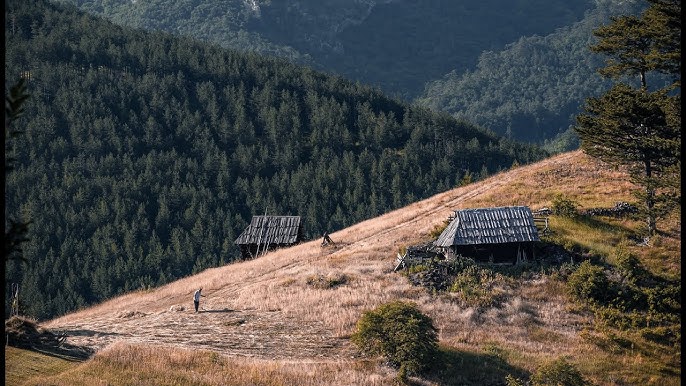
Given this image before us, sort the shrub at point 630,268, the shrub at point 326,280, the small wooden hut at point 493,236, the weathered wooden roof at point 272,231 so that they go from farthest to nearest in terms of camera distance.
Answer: the weathered wooden roof at point 272,231 → the small wooden hut at point 493,236 → the shrub at point 326,280 → the shrub at point 630,268

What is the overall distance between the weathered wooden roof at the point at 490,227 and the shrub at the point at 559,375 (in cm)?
1795

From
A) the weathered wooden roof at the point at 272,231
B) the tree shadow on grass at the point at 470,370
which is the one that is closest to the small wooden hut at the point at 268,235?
the weathered wooden roof at the point at 272,231

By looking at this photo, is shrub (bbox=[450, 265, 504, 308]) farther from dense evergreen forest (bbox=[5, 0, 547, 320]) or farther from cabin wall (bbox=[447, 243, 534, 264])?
dense evergreen forest (bbox=[5, 0, 547, 320])

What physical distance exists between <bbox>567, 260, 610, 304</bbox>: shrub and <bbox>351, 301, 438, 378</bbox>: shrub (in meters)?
12.8

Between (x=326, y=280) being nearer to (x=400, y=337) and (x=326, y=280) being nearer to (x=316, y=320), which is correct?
(x=316, y=320)

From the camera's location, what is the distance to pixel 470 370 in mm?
41875

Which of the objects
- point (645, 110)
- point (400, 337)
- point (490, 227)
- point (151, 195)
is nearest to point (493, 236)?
point (490, 227)

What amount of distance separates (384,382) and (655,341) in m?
16.9

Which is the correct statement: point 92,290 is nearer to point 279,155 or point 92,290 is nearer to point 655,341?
point 279,155

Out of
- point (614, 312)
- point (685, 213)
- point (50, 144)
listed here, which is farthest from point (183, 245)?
point (685, 213)

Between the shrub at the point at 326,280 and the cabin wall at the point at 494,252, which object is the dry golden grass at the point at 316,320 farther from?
the cabin wall at the point at 494,252

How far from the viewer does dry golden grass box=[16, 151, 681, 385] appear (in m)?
39.8

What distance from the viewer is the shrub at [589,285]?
51000 mm

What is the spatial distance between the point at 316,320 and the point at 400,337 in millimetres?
8668
